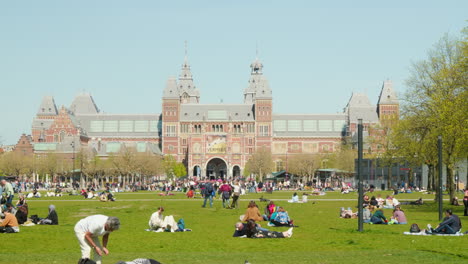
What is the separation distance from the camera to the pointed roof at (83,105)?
180 metres

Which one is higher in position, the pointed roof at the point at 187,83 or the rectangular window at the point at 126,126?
the pointed roof at the point at 187,83

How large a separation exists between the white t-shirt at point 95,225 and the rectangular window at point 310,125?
154742 millimetres

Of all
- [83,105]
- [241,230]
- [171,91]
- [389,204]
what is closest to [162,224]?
[241,230]

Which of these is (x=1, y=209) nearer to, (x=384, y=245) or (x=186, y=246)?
(x=186, y=246)

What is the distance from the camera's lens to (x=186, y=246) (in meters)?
19.7

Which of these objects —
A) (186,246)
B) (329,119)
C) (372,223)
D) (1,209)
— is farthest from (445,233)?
(329,119)

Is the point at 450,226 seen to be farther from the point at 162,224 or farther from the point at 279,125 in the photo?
the point at 279,125

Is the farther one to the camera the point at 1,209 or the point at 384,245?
the point at 1,209

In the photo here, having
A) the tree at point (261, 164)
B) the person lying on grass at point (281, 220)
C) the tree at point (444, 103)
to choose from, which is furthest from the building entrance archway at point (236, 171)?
the person lying on grass at point (281, 220)

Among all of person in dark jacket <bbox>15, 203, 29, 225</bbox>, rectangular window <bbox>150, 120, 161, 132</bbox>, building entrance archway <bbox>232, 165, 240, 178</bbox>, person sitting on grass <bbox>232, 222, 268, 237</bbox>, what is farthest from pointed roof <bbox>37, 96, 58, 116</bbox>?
person sitting on grass <bbox>232, 222, 268, 237</bbox>

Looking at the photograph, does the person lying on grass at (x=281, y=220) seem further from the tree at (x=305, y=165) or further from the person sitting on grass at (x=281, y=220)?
the tree at (x=305, y=165)

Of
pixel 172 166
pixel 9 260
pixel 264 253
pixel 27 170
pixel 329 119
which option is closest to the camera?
pixel 9 260

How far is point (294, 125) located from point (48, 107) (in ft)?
185

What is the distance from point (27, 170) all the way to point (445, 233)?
9126 cm
